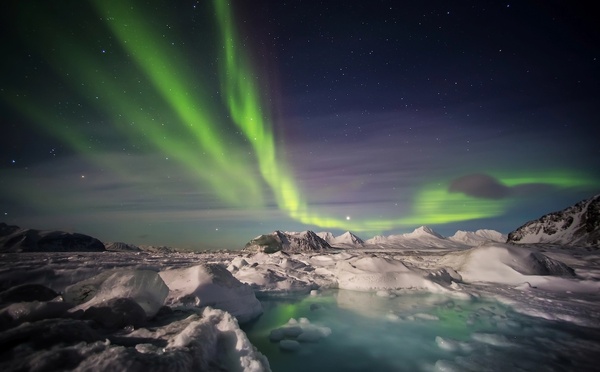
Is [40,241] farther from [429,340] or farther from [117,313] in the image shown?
[429,340]

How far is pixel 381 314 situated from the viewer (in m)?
10.5

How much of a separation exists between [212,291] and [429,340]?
7.32 meters

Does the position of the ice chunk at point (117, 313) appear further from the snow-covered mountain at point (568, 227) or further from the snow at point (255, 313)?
the snow-covered mountain at point (568, 227)

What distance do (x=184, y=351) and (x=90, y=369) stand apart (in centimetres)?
114

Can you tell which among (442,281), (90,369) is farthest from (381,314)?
(90,369)

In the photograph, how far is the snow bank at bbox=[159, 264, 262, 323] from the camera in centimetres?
943

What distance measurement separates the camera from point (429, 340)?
25.4ft

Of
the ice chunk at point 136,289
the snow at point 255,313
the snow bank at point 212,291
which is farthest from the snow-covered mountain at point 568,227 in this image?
the ice chunk at point 136,289

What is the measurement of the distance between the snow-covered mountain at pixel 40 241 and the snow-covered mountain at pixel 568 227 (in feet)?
554

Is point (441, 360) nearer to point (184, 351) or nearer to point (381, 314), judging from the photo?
point (381, 314)

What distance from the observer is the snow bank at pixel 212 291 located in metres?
9.43

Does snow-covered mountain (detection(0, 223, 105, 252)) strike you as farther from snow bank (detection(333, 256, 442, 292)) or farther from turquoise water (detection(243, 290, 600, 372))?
turquoise water (detection(243, 290, 600, 372))

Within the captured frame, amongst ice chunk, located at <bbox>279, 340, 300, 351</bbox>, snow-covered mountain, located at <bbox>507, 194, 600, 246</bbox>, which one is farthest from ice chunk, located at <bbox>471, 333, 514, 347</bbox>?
snow-covered mountain, located at <bbox>507, 194, 600, 246</bbox>

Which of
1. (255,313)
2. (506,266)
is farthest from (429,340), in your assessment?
(506,266)
